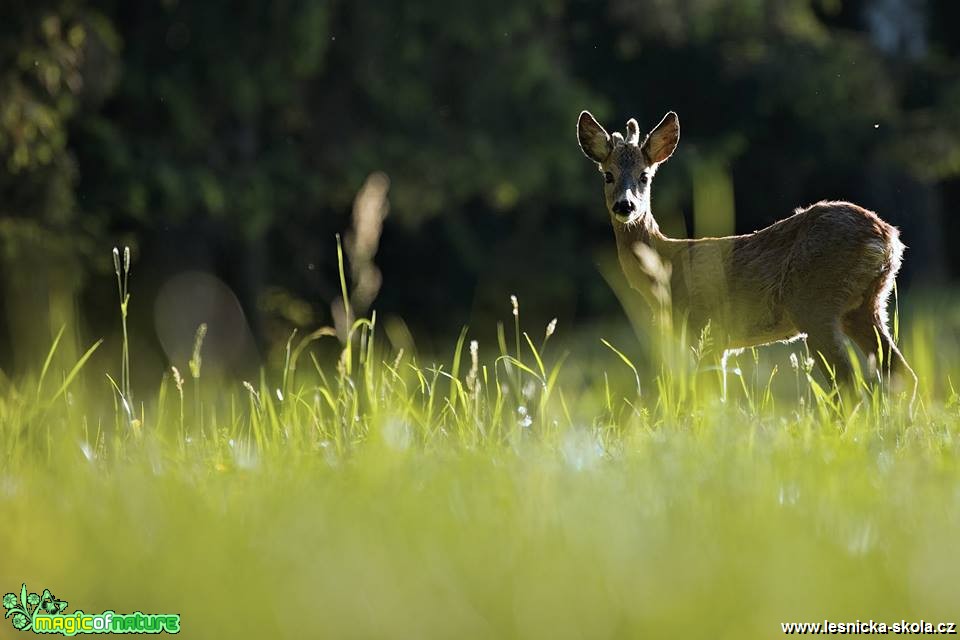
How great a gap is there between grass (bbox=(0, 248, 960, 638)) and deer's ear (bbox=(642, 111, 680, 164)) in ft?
7.46

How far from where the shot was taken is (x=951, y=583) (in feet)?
8.25

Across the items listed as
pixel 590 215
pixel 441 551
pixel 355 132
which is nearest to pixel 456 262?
pixel 590 215

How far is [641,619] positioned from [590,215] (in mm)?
14786

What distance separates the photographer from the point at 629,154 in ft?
20.1

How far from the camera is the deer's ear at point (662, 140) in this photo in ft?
19.9

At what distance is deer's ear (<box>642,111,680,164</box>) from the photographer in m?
6.05

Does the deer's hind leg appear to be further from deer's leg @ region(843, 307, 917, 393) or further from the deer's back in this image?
deer's leg @ region(843, 307, 917, 393)

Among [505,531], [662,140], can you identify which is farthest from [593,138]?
[505,531]

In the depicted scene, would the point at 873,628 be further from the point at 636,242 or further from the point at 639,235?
the point at 639,235

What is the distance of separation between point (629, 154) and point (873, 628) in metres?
3.95

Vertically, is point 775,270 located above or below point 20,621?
above

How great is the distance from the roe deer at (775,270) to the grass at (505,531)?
4.96 feet

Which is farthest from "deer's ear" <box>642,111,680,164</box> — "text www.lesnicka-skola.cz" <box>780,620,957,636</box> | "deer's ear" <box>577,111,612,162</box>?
"text www.lesnicka-skola.cz" <box>780,620,957,636</box>
